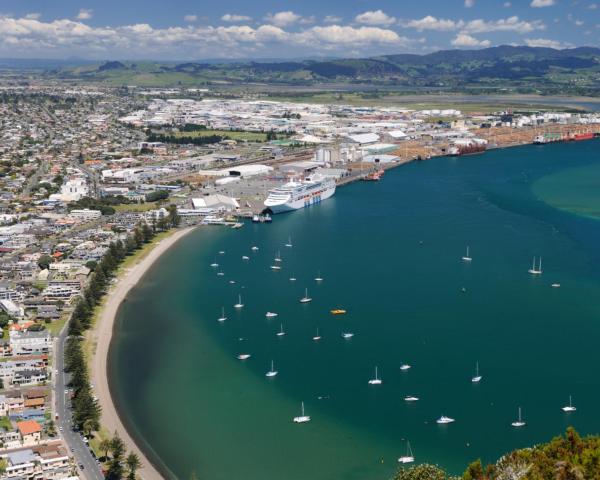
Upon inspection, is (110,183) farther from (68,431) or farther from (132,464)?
(132,464)

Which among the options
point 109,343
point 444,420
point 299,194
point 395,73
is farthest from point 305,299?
point 395,73

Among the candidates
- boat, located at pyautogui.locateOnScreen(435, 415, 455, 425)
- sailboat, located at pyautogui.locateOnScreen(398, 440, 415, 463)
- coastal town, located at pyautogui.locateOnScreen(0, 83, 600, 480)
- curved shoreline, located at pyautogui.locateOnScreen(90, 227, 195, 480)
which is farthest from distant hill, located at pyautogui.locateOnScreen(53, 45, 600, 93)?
sailboat, located at pyautogui.locateOnScreen(398, 440, 415, 463)

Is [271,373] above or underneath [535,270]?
underneath

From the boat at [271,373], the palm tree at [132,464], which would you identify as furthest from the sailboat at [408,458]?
the palm tree at [132,464]

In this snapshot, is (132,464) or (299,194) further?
(299,194)

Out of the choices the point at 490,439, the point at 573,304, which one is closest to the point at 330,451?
the point at 490,439

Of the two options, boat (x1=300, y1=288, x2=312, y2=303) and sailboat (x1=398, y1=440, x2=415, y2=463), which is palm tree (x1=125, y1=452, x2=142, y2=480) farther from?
boat (x1=300, y1=288, x2=312, y2=303)
